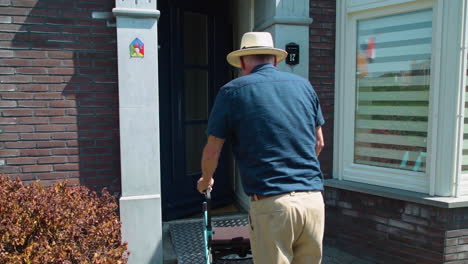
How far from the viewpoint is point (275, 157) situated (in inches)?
94.6

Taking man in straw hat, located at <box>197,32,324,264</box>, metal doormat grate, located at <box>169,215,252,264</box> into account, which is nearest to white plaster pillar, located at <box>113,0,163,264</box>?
metal doormat grate, located at <box>169,215,252,264</box>

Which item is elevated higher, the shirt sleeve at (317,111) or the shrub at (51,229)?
the shirt sleeve at (317,111)

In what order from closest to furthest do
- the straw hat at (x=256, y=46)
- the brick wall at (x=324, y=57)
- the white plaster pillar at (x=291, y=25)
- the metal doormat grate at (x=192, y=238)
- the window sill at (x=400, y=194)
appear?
the straw hat at (x=256, y=46), the window sill at (x=400, y=194), the metal doormat grate at (x=192, y=238), the white plaster pillar at (x=291, y=25), the brick wall at (x=324, y=57)

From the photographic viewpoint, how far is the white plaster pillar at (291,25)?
420 cm

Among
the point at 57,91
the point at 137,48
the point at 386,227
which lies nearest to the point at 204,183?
the point at 137,48

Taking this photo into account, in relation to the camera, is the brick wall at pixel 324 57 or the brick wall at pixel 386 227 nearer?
the brick wall at pixel 386 227

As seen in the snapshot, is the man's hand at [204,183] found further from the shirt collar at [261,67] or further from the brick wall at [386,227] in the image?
the brick wall at [386,227]

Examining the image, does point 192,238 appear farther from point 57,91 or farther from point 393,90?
point 393,90

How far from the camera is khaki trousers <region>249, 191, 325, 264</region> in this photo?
2.37 metres

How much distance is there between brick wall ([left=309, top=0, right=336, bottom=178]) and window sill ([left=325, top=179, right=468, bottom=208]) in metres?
0.35

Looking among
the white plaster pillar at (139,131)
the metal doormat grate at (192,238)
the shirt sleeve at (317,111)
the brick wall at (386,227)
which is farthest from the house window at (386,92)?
the white plaster pillar at (139,131)

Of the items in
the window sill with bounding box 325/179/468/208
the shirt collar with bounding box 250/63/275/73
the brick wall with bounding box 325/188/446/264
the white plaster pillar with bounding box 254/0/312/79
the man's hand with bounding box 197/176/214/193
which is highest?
the white plaster pillar with bounding box 254/0/312/79

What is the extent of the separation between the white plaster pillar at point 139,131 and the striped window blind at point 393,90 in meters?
2.18

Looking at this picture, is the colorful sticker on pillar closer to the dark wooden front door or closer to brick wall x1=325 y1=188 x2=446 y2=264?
the dark wooden front door
